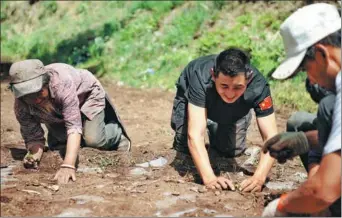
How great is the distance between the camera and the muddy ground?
394 cm

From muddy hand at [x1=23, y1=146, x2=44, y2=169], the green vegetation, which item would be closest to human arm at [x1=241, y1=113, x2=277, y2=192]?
muddy hand at [x1=23, y1=146, x2=44, y2=169]

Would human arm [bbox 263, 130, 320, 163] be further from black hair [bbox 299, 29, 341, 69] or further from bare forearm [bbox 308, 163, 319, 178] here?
black hair [bbox 299, 29, 341, 69]

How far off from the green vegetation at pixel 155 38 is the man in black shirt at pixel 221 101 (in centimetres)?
313

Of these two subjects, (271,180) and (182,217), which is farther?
(271,180)

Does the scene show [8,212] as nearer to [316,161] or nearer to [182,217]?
[182,217]

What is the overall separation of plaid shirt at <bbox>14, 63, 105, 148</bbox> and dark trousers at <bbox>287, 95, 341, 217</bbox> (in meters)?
1.85

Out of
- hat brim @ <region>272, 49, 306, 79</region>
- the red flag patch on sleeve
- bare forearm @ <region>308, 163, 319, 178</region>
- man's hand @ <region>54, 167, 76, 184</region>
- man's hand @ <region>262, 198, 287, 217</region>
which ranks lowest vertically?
man's hand @ <region>54, 167, 76, 184</region>

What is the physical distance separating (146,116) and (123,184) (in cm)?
370

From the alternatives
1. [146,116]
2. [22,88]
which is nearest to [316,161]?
[22,88]

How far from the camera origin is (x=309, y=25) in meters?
3.07

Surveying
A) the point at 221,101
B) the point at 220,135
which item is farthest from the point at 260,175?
the point at 220,135

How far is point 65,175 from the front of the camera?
4.69 metres

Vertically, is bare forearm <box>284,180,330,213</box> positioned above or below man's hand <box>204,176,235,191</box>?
above

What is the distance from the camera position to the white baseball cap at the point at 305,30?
305 cm
